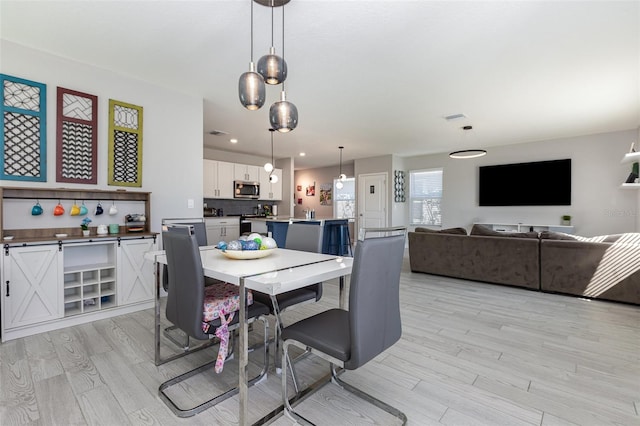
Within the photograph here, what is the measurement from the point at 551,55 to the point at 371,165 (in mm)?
5519

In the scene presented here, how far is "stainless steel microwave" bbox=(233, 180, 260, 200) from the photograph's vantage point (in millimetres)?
7075

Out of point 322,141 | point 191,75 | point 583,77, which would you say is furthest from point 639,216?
point 191,75

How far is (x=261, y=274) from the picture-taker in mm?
1535

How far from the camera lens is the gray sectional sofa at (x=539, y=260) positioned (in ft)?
11.2

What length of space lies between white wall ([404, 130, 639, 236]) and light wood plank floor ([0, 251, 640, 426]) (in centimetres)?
357

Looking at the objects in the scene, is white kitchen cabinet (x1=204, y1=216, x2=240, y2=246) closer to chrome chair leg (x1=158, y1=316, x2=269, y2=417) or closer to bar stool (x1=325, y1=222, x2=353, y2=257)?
bar stool (x1=325, y1=222, x2=353, y2=257)

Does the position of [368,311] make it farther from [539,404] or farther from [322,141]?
[322,141]

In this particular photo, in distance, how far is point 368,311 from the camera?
1358 mm

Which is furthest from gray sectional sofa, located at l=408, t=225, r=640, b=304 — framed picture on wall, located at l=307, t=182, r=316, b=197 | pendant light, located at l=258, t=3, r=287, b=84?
framed picture on wall, located at l=307, t=182, r=316, b=197

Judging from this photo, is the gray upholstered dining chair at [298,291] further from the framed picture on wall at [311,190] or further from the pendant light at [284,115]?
the framed picture on wall at [311,190]

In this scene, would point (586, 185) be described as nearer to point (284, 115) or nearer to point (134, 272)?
point (284, 115)

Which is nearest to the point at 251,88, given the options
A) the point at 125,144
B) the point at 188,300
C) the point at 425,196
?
the point at 188,300

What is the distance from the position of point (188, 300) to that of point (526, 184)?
716 centimetres

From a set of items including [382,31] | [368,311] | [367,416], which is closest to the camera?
[368,311]
